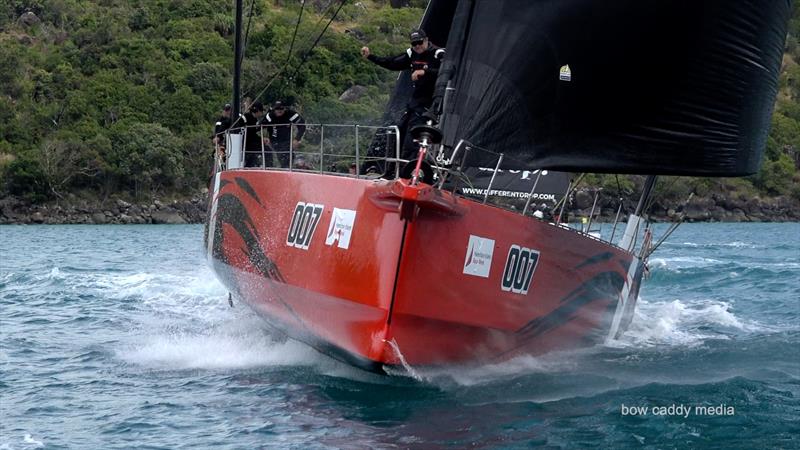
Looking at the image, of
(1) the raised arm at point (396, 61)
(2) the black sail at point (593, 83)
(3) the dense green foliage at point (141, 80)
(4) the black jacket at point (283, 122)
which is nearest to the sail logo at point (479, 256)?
(2) the black sail at point (593, 83)

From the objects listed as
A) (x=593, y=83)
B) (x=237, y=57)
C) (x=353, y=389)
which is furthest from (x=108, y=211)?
(x=593, y=83)

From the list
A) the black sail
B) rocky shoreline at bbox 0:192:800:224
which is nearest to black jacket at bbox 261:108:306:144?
the black sail

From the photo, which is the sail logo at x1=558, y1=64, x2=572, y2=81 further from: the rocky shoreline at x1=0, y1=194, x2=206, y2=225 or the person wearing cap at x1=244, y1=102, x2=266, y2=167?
the rocky shoreline at x1=0, y1=194, x2=206, y2=225

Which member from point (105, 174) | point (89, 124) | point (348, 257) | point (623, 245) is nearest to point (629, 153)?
point (348, 257)

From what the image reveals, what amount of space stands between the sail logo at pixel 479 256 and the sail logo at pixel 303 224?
4.43 ft

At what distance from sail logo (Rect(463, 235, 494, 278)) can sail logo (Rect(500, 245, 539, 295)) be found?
222 mm

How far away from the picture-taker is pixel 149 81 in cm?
6100

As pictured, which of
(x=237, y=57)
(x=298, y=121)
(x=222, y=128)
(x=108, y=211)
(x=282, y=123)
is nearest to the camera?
(x=298, y=121)

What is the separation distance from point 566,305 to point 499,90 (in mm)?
2092

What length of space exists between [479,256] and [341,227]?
112 cm

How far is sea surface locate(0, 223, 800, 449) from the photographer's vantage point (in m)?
7.17

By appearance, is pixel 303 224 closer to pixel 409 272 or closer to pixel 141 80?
pixel 409 272

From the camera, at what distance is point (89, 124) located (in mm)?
56344

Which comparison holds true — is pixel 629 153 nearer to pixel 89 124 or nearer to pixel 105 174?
pixel 105 174
